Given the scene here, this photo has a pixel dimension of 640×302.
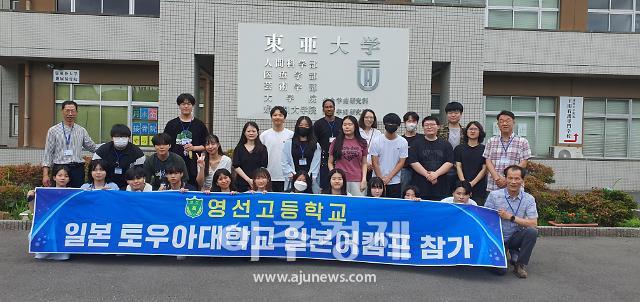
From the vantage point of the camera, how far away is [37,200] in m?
4.98

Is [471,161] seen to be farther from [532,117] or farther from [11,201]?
[532,117]

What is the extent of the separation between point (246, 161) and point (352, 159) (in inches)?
51.0

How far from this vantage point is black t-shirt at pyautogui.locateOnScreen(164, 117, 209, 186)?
594 cm

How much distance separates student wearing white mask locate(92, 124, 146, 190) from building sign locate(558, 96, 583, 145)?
12.4 meters

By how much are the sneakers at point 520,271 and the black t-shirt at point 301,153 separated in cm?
261

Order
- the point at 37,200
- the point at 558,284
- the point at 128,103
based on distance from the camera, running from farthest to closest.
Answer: the point at 128,103
the point at 37,200
the point at 558,284

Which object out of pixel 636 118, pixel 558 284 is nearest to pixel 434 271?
pixel 558 284

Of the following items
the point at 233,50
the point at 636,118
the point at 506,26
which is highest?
the point at 506,26

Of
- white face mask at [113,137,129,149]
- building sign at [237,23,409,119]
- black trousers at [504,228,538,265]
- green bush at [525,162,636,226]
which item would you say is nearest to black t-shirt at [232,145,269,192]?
white face mask at [113,137,129,149]

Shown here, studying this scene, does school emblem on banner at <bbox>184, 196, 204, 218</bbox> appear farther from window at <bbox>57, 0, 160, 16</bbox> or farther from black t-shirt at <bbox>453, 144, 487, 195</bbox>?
window at <bbox>57, 0, 160, 16</bbox>

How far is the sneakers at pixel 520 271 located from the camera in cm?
482

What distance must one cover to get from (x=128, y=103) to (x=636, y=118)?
15.2 meters

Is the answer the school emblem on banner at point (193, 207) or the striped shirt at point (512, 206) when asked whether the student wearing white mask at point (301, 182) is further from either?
the striped shirt at point (512, 206)

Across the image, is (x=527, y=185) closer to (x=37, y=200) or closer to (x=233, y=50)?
(x=233, y=50)
